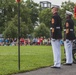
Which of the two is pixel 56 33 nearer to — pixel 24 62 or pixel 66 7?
pixel 24 62

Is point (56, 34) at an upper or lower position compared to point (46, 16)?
lower

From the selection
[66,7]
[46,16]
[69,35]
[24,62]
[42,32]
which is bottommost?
[24,62]

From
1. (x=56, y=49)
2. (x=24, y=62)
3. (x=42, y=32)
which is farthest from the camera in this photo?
(x=42, y=32)

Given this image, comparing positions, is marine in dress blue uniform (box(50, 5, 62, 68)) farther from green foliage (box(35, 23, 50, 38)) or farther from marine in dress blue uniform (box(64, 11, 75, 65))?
green foliage (box(35, 23, 50, 38))

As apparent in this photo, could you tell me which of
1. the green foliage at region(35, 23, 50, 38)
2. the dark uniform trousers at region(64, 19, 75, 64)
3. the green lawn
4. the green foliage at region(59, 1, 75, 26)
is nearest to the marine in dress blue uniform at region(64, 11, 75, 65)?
the dark uniform trousers at region(64, 19, 75, 64)

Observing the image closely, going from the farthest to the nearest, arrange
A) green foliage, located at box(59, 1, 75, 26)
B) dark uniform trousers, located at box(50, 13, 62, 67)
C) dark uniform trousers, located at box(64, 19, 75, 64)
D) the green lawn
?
green foliage, located at box(59, 1, 75, 26) < dark uniform trousers, located at box(64, 19, 75, 64) < dark uniform trousers, located at box(50, 13, 62, 67) < the green lawn

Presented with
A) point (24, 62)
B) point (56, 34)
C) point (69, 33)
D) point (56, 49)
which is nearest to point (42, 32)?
point (24, 62)

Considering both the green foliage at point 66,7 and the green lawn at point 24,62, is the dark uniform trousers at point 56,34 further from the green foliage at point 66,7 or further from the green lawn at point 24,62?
the green foliage at point 66,7

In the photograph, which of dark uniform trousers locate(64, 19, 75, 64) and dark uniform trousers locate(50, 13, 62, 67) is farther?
dark uniform trousers locate(64, 19, 75, 64)

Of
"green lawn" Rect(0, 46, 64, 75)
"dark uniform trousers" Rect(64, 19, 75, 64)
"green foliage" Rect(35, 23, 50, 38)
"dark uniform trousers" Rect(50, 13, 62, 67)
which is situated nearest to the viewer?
"green lawn" Rect(0, 46, 64, 75)

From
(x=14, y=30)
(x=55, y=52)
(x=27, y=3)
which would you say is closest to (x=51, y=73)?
(x=55, y=52)

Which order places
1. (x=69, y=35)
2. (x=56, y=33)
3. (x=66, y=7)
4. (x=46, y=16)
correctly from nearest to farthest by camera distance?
(x=56, y=33) < (x=69, y=35) < (x=66, y=7) < (x=46, y=16)

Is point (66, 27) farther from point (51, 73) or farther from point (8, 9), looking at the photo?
point (8, 9)

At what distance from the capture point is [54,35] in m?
12.3
